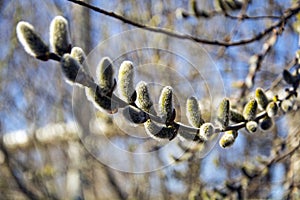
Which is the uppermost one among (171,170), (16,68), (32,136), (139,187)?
(16,68)

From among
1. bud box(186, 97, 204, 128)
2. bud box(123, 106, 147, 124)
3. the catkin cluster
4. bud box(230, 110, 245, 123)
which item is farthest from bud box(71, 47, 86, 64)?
bud box(230, 110, 245, 123)

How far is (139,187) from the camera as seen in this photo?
343 cm

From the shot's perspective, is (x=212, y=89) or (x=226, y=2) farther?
(x=212, y=89)

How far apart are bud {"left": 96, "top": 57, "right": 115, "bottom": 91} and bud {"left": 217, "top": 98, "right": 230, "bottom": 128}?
0.24 m

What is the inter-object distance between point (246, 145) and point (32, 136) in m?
1.61

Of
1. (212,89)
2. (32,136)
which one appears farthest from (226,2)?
(32,136)

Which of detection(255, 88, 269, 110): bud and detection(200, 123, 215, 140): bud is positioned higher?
detection(255, 88, 269, 110): bud

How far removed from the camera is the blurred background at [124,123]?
7.43 feet

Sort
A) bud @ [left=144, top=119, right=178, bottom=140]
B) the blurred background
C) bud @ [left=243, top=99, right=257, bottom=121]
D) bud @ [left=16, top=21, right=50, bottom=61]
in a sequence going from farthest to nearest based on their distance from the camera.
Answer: the blurred background, bud @ [left=243, top=99, right=257, bottom=121], bud @ [left=144, top=119, right=178, bottom=140], bud @ [left=16, top=21, right=50, bottom=61]

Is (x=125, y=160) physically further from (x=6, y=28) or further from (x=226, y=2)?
(x=226, y=2)

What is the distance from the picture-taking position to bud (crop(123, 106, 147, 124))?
742 mm

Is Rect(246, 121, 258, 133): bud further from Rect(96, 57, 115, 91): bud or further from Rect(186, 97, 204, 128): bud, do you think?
Rect(96, 57, 115, 91): bud

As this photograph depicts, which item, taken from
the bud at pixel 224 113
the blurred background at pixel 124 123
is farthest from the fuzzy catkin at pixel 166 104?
the blurred background at pixel 124 123

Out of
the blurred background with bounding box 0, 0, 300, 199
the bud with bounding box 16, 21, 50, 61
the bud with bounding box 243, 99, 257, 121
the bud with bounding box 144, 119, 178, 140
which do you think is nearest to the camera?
the bud with bounding box 16, 21, 50, 61
